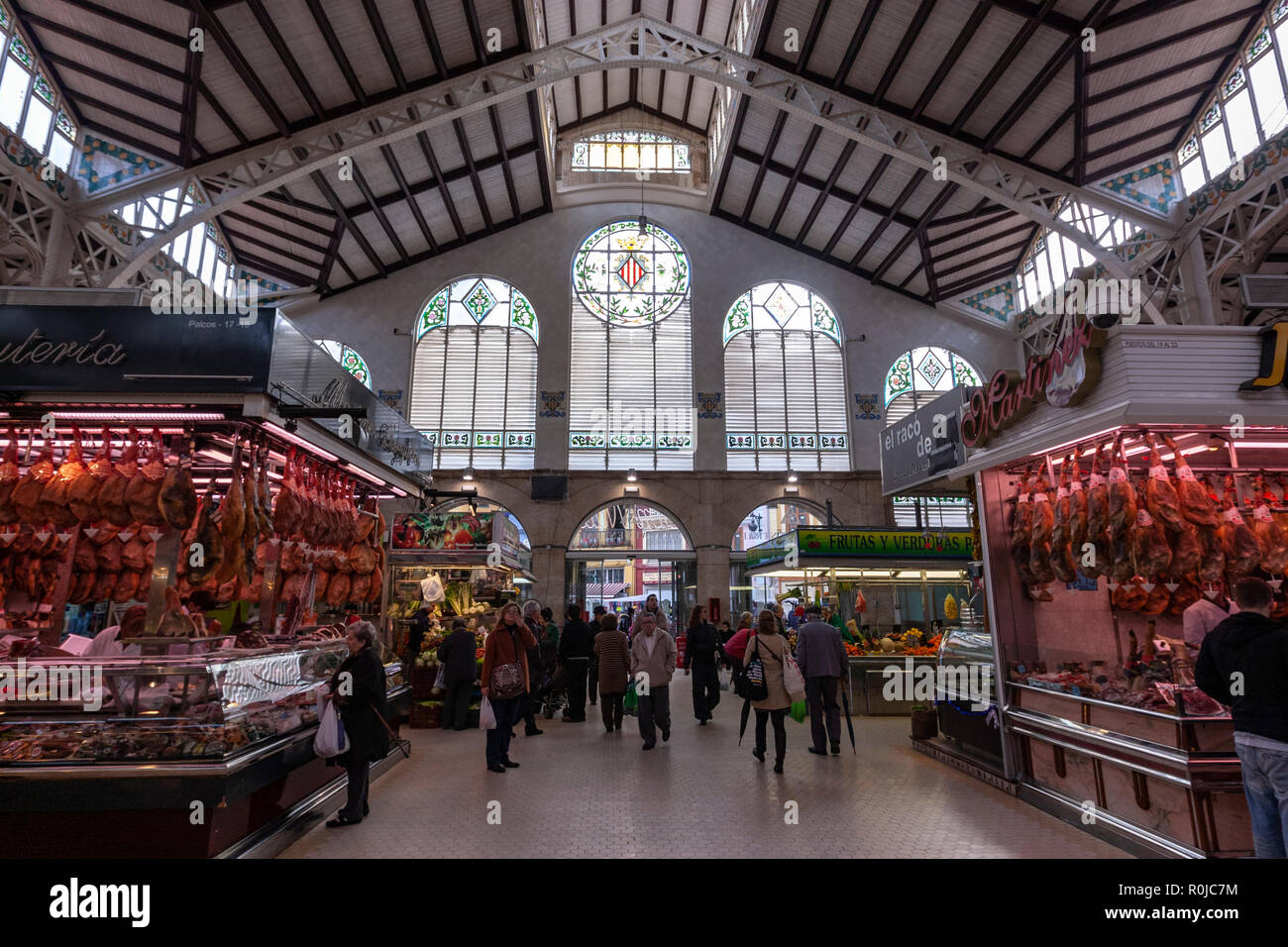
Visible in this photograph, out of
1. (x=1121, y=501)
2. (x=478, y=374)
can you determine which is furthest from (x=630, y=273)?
(x=1121, y=501)

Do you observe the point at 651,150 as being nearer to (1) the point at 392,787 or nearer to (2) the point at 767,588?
(2) the point at 767,588

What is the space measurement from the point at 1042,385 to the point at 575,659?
6326 millimetres

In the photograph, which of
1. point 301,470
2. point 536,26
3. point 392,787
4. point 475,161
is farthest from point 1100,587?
point 475,161

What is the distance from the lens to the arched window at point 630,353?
18.0 metres

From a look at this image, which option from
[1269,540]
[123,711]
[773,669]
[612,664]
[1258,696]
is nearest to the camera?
[1258,696]

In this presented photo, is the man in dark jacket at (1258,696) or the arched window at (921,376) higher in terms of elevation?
the arched window at (921,376)

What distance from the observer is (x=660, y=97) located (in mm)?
18844

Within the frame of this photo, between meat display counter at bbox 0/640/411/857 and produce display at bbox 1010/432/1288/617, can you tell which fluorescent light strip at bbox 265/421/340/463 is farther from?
produce display at bbox 1010/432/1288/617

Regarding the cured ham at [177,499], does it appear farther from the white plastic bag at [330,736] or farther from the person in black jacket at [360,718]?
the white plastic bag at [330,736]

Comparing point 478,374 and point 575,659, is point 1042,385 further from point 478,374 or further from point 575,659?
point 478,374

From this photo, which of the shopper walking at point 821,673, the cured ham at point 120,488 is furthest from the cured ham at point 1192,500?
the cured ham at point 120,488

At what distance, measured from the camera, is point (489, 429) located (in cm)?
1788

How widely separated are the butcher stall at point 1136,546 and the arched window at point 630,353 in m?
12.6
